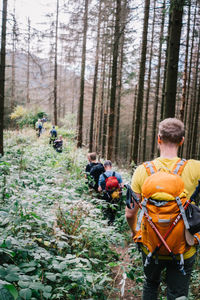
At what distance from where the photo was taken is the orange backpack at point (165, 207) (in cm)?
185

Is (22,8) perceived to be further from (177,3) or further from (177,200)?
(177,200)

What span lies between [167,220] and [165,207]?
109 mm

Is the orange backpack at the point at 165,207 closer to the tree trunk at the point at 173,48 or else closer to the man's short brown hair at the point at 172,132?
the man's short brown hair at the point at 172,132

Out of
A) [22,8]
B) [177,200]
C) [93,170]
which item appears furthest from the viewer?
[22,8]

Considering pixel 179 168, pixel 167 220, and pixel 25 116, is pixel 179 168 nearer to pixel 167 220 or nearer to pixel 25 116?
pixel 167 220

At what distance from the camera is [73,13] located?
11.8 meters

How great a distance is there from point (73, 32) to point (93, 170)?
1248 cm

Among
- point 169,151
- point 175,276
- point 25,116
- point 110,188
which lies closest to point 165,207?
point 169,151

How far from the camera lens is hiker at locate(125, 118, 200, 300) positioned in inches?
73.9

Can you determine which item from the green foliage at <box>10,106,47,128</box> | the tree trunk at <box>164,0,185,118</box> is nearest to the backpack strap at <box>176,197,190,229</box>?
the tree trunk at <box>164,0,185,118</box>

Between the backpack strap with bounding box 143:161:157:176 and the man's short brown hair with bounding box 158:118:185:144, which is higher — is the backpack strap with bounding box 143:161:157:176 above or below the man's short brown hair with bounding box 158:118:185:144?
below

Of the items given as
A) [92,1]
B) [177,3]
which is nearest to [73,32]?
[92,1]

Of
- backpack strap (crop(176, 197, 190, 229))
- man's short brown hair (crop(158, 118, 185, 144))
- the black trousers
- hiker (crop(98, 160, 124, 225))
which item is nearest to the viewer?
backpack strap (crop(176, 197, 190, 229))

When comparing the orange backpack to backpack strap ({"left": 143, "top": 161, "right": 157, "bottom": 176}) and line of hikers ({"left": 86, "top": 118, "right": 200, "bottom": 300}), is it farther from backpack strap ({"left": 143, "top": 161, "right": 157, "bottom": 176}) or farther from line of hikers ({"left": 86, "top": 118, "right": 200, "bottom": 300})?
backpack strap ({"left": 143, "top": 161, "right": 157, "bottom": 176})
